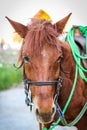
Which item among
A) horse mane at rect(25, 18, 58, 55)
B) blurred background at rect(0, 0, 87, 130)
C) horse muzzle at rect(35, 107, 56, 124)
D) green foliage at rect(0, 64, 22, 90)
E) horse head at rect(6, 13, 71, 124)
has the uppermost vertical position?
horse mane at rect(25, 18, 58, 55)

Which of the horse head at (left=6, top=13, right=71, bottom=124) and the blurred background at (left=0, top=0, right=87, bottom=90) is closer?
the horse head at (left=6, top=13, right=71, bottom=124)

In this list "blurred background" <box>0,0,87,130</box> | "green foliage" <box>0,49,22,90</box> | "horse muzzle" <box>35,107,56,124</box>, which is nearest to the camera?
"horse muzzle" <box>35,107,56,124</box>

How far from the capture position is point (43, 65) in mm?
2377

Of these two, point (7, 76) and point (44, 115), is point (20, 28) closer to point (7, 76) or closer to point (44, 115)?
point (44, 115)

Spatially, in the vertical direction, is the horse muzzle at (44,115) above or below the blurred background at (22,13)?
above

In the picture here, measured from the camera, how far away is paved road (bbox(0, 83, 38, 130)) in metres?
5.12

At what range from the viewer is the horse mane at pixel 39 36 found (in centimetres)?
240

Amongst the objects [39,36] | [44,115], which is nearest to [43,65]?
[39,36]

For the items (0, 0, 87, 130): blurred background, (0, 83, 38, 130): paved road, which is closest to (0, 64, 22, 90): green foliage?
(0, 0, 87, 130): blurred background

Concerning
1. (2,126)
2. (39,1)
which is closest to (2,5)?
(39,1)

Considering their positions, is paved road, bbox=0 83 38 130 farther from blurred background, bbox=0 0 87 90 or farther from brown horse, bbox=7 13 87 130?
brown horse, bbox=7 13 87 130

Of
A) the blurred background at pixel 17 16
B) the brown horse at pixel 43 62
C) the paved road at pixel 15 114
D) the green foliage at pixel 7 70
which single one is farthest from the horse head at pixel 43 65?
the green foliage at pixel 7 70

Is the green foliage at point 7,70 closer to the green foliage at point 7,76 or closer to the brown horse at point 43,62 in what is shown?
the green foliage at point 7,76

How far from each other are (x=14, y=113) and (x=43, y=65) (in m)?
3.53
